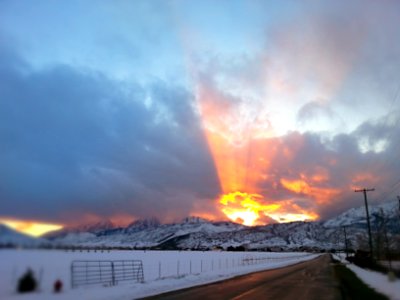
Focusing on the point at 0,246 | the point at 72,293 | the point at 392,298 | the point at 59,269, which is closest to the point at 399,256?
the point at 392,298

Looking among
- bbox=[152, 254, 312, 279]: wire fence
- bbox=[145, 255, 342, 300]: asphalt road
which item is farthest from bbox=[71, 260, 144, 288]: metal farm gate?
bbox=[145, 255, 342, 300]: asphalt road

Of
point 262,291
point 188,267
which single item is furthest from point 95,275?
point 188,267

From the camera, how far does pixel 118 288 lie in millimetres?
24984

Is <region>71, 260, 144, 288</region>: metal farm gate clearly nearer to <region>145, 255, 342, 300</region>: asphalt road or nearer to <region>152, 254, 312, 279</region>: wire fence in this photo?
<region>152, 254, 312, 279</region>: wire fence

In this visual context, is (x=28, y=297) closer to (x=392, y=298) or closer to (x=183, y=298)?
(x=183, y=298)

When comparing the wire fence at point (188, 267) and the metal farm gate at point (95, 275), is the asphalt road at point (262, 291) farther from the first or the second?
the wire fence at point (188, 267)

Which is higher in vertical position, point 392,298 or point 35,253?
point 35,253

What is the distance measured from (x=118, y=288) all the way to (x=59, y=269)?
11.3m

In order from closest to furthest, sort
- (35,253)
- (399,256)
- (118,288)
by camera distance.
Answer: (35,253) → (118,288) → (399,256)

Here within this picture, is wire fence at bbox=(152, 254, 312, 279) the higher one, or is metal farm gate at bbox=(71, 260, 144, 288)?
metal farm gate at bbox=(71, 260, 144, 288)

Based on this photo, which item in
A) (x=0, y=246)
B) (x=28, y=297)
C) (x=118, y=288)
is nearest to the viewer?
(x=0, y=246)

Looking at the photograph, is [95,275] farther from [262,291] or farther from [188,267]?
[188,267]

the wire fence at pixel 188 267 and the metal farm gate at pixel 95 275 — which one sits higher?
the metal farm gate at pixel 95 275

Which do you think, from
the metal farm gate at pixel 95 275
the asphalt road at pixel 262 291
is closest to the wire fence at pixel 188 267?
the metal farm gate at pixel 95 275
